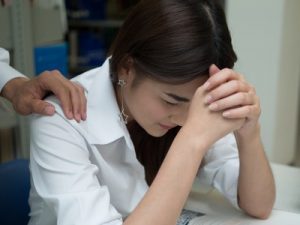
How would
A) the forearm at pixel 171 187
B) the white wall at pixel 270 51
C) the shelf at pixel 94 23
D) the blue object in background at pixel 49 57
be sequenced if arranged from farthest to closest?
the shelf at pixel 94 23, the blue object in background at pixel 49 57, the white wall at pixel 270 51, the forearm at pixel 171 187

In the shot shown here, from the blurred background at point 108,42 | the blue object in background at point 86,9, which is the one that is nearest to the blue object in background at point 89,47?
the blurred background at point 108,42

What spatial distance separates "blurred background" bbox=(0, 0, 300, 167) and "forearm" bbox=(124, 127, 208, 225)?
0.57 meters

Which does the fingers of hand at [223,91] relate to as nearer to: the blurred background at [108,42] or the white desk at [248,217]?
the white desk at [248,217]

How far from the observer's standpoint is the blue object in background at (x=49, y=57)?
7.28ft

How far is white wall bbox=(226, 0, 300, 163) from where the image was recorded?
1493 millimetres

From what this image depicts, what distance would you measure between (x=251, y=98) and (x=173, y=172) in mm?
229

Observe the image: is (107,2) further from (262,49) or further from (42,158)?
(42,158)

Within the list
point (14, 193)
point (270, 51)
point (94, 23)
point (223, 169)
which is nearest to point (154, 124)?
point (223, 169)

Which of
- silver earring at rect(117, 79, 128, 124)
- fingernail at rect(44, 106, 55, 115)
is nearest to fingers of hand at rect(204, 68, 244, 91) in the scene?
silver earring at rect(117, 79, 128, 124)

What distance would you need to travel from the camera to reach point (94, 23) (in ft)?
9.61

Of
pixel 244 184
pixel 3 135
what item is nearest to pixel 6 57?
pixel 244 184

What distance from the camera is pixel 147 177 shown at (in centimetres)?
111

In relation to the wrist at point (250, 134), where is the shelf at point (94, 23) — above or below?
below

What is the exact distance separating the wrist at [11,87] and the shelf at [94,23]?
191cm
